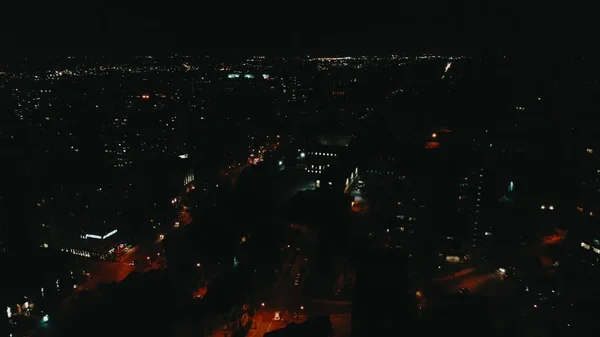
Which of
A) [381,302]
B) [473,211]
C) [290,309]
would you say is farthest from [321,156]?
[381,302]

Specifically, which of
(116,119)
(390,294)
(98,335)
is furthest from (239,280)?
(116,119)

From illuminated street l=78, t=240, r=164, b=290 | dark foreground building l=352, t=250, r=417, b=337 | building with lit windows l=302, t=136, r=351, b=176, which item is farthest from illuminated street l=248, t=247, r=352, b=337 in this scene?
building with lit windows l=302, t=136, r=351, b=176

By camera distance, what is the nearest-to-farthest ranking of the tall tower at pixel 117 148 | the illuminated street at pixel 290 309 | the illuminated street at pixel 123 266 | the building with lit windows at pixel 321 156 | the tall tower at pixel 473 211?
the illuminated street at pixel 290 309 → the illuminated street at pixel 123 266 → the tall tower at pixel 473 211 → the building with lit windows at pixel 321 156 → the tall tower at pixel 117 148

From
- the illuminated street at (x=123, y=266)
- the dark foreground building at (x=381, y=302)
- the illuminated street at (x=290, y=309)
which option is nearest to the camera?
the dark foreground building at (x=381, y=302)

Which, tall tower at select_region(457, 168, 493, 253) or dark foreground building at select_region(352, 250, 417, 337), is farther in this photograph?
tall tower at select_region(457, 168, 493, 253)

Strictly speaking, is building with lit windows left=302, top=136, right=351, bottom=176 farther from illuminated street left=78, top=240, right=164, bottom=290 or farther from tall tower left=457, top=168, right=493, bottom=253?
illuminated street left=78, top=240, right=164, bottom=290

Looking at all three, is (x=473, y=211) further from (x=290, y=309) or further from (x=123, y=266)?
(x=123, y=266)

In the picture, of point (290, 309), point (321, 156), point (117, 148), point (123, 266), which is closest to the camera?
point (290, 309)

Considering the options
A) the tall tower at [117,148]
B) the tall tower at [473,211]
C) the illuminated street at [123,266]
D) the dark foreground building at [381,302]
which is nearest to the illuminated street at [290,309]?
the dark foreground building at [381,302]

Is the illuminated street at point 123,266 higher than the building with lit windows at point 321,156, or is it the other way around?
the building with lit windows at point 321,156

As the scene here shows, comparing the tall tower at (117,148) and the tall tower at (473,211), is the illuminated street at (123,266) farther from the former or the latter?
the tall tower at (473,211)

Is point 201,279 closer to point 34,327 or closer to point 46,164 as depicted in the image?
point 34,327

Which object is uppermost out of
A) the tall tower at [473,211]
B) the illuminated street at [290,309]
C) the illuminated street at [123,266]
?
the tall tower at [473,211]
